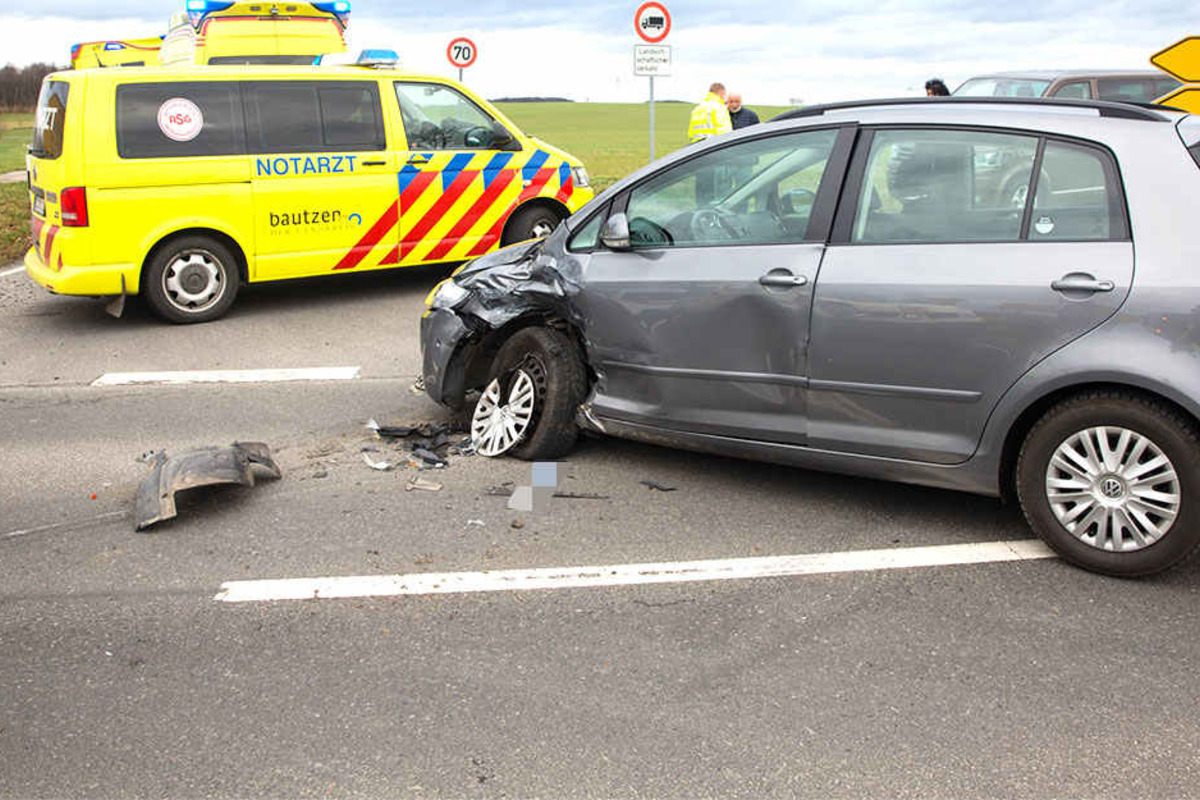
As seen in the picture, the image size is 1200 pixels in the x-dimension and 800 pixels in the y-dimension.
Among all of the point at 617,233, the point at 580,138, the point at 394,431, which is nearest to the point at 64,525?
the point at 394,431

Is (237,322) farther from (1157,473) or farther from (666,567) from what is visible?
(1157,473)

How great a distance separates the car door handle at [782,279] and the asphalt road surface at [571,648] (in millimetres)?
969

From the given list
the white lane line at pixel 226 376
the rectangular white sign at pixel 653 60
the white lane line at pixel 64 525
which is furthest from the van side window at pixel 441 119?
the rectangular white sign at pixel 653 60

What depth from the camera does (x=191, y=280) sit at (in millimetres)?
9359

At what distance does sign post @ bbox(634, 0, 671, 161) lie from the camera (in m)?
15.7

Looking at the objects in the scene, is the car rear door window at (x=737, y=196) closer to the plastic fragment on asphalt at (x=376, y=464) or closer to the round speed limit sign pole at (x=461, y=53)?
the plastic fragment on asphalt at (x=376, y=464)

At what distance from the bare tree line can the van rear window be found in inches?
1322

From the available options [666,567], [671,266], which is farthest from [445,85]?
[666,567]

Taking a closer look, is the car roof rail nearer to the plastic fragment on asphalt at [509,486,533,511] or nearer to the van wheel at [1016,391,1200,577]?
the van wheel at [1016,391,1200,577]

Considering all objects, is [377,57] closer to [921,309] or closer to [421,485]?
[421,485]

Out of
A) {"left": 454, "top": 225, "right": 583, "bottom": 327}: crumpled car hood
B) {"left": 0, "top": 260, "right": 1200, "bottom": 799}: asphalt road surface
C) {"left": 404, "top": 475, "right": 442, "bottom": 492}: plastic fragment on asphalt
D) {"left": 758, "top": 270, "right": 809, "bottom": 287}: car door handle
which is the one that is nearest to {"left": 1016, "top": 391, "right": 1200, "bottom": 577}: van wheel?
{"left": 0, "top": 260, "right": 1200, "bottom": 799}: asphalt road surface

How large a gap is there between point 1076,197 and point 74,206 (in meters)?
7.21

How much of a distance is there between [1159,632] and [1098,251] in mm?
1294

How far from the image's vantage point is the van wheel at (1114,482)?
3.99 meters
